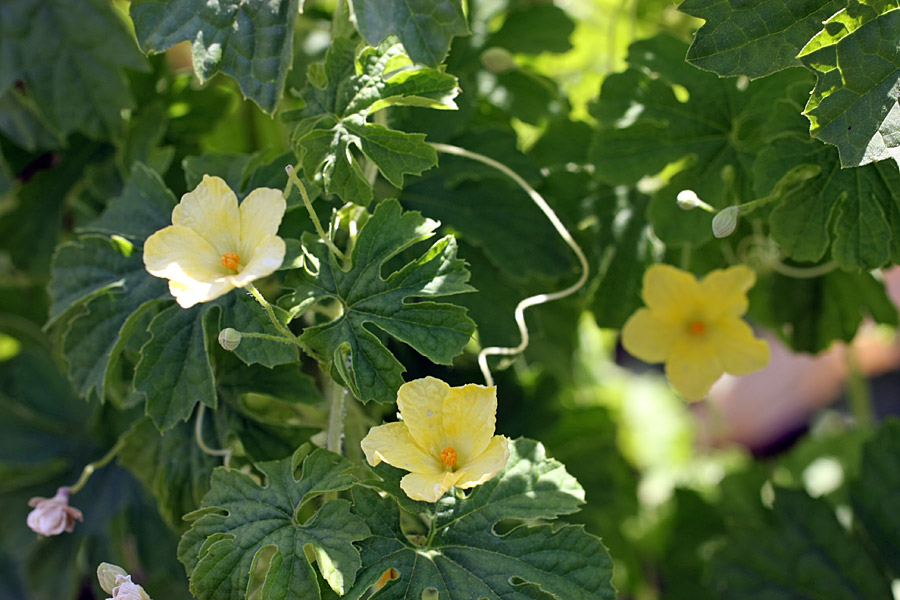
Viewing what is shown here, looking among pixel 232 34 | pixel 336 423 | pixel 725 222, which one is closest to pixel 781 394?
pixel 725 222

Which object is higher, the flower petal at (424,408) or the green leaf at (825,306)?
the flower petal at (424,408)

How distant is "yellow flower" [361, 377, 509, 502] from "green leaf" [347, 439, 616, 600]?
65 millimetres

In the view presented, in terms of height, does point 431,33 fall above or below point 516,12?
above

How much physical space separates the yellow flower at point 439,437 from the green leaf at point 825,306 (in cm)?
72

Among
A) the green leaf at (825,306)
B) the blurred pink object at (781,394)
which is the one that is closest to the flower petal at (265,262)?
the green leaf at (825,306)

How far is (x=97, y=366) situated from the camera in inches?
41.6

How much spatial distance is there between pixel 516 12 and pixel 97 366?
2.87 feet

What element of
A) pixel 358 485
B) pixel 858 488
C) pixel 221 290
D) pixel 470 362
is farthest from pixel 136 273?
pixel 858 488

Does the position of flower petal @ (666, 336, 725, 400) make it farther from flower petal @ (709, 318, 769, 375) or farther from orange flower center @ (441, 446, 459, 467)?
orange flower center @ (441, 446, 459, 467)

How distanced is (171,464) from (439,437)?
16.4 inches

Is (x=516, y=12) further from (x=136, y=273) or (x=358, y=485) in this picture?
(x=358, y=485)

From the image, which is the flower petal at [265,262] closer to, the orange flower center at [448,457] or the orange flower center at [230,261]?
the orange flower center at [230,261]

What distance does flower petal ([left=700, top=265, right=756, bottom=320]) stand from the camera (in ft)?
3.76

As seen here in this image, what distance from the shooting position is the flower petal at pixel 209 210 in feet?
2.96
